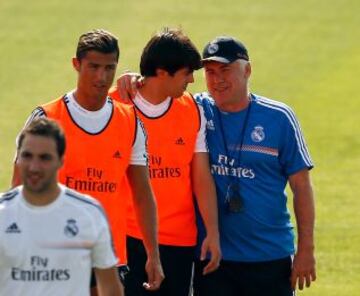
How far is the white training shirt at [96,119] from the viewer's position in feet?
28.2

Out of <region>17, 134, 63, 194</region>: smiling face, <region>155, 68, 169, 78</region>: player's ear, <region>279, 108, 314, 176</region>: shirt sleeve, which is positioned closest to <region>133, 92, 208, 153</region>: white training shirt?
<region>155, 68, 169, 78</region>: player's ear

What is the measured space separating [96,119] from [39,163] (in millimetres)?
1542

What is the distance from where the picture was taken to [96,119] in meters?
8.65

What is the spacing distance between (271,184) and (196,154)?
508mm

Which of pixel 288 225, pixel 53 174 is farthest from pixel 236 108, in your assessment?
pixel 53 174

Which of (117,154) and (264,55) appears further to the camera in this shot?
(264,55)

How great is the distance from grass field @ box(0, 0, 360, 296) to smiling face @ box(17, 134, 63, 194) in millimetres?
8341

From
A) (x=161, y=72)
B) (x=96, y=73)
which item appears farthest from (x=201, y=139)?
(x=96, y=73)

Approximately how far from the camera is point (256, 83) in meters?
24.0

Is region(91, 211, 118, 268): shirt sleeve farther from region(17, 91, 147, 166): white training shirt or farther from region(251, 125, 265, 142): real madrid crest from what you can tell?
region(251, 125, 265, 142): real madrid crest

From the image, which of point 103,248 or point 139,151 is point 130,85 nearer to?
point 139,151

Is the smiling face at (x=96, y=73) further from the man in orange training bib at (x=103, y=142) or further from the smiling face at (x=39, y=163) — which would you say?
the smiling face at (x=39, y=163)

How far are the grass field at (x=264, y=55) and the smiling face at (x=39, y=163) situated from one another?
8.34 m

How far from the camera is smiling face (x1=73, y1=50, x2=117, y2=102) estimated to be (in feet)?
28.2
